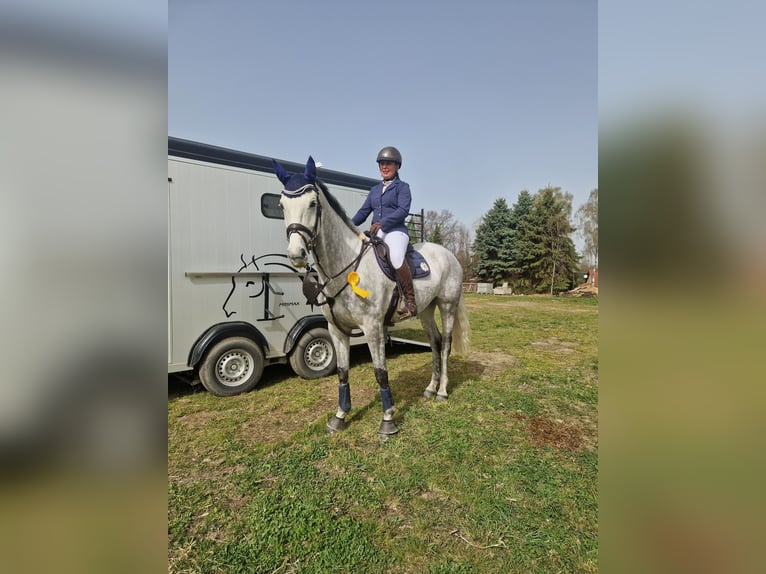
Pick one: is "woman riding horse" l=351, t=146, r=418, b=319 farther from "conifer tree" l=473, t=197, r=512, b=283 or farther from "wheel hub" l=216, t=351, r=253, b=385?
"conifer tree" l=473, t=197, r=512, b=283

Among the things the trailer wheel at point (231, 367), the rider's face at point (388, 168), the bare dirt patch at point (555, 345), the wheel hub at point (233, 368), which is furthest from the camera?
the bare dirt patch at point (555, 345)

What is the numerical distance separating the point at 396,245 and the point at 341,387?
1661 millimetres

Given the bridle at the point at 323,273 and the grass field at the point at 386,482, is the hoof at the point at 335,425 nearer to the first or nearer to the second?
the grass field at the point at 386,482

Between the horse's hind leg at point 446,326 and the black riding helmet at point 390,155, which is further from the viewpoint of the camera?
the horse's hind leg at point 446,326

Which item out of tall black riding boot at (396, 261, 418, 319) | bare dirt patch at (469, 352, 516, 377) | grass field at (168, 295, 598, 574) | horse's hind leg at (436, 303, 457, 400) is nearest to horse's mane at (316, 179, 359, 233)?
tall black riding boot at (396, 261, 418, 319)

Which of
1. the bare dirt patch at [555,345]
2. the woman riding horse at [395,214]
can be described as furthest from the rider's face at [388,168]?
the bare dirt patch at [555,345]

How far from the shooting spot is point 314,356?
5.61m

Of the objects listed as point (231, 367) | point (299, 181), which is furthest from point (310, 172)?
point (231, 367)

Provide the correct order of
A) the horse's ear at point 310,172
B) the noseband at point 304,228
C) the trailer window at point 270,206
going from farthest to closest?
1. the trailer window at point 270,206
2. the horse's ear at point 310,172
3. the noseband at point 304,228

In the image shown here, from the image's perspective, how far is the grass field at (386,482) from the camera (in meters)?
2.14
